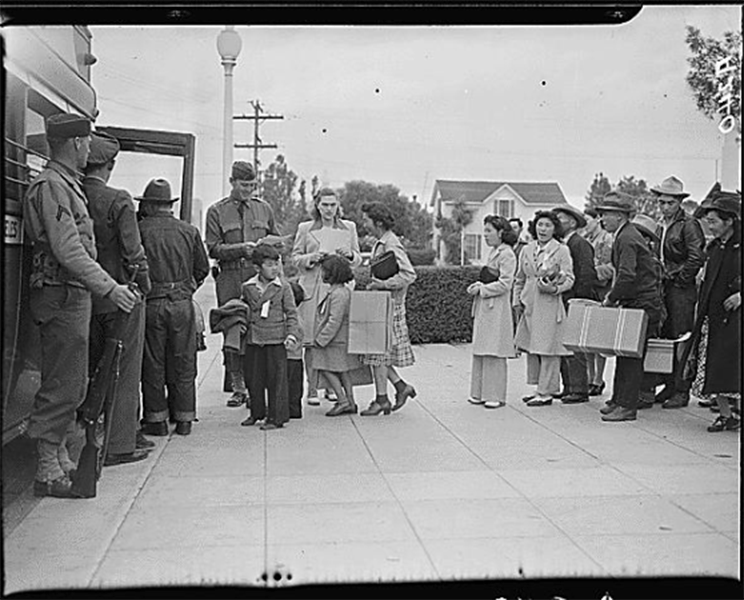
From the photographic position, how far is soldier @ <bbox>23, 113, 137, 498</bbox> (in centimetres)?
421

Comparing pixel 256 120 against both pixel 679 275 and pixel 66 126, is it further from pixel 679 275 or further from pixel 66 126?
pixel 679 275

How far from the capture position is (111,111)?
14.6 feet

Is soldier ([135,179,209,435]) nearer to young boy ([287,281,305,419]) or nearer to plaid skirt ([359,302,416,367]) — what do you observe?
young boy ([287,281,305,419])

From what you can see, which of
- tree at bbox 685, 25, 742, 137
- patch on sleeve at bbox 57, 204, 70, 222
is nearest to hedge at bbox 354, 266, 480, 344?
tree at bbox 685, 25, 742, 137

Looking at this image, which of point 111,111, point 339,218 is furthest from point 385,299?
point 111,111

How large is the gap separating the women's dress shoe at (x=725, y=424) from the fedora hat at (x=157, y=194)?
3323 millimetres

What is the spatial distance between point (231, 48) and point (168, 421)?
2.44 meters

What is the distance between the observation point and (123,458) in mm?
5117

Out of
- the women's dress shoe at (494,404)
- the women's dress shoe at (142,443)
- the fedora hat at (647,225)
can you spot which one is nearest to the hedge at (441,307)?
the women's dress shoe at (494,404)

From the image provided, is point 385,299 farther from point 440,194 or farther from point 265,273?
point 440,194

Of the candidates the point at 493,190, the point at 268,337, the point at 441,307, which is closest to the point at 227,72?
the point at 493,190

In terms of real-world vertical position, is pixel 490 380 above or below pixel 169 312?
below

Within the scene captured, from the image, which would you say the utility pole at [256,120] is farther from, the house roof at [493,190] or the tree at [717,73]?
the tree at [717,73]

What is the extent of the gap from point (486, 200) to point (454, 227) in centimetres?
62
